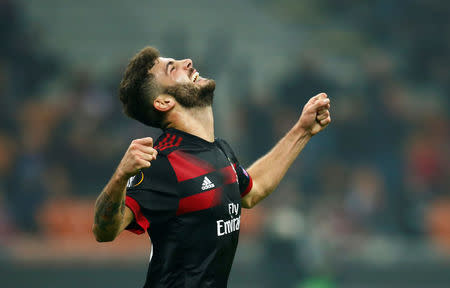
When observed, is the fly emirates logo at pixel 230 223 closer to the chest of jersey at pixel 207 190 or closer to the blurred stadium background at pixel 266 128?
the chest of jersey at pixel 207 190

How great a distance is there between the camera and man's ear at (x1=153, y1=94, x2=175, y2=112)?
315 centimetres

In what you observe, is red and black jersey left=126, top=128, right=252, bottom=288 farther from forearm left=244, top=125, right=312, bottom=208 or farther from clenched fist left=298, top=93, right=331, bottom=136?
clenched fist left=298, top=93, right=331, bottom=136

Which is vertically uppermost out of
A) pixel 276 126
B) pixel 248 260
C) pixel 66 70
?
pixel 66 70

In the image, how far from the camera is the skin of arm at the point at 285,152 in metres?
3.54

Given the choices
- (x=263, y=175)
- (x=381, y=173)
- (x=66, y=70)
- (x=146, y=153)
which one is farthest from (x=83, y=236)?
(x=146, y=153)

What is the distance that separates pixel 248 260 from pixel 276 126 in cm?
306

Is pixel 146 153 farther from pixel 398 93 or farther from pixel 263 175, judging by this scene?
pixel 398 93

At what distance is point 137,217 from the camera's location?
9.43 feet

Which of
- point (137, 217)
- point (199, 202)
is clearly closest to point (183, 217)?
point (199, 202)

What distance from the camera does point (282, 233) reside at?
802cm

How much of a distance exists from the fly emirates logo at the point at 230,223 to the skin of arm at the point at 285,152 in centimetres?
35

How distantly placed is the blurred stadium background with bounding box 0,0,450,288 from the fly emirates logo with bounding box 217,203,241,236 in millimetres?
4945

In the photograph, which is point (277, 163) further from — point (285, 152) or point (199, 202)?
point (199, 202)

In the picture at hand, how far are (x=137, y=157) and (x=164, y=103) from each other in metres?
0.62
